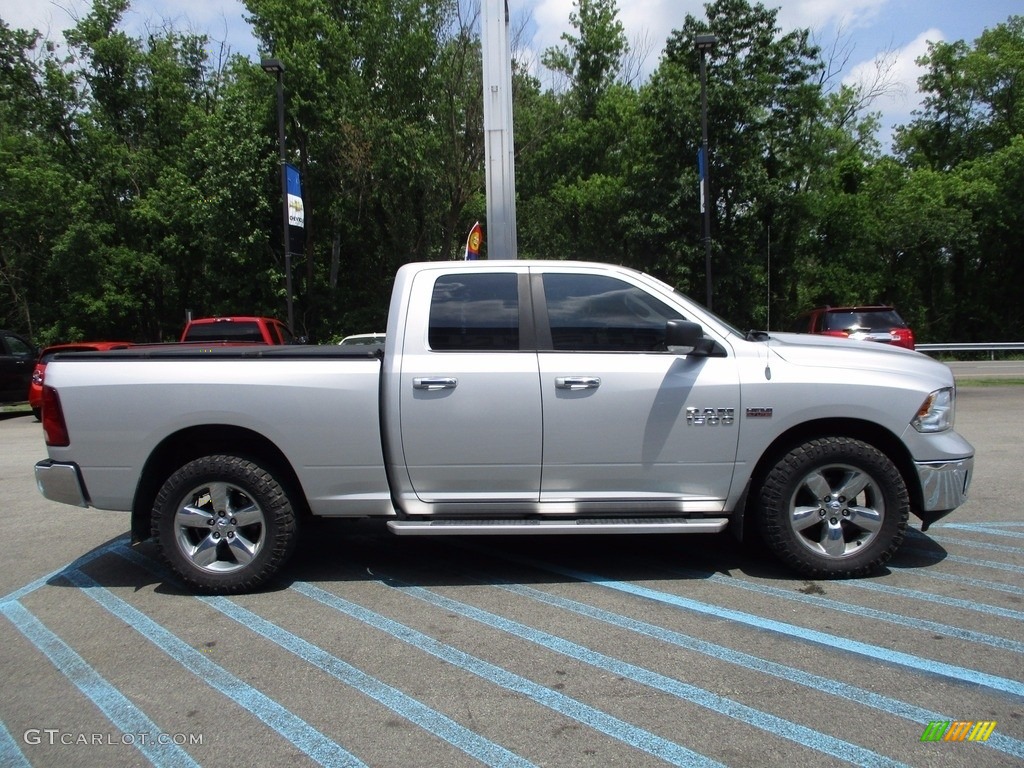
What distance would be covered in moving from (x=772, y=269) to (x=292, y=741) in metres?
27.7

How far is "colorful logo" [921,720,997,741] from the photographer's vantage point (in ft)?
10.4

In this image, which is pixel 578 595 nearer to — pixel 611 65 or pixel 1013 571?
pixel 1013 571

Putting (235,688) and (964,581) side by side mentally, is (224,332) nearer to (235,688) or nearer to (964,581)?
(235,688)

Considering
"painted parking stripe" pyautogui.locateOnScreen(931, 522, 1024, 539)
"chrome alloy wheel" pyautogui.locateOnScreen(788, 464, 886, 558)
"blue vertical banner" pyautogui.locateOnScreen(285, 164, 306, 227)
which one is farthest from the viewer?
"blue vertical banner" pyautogui.locateOnScreen(285, 164, 306, 227)

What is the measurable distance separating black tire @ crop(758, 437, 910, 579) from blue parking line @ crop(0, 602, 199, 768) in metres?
3.42

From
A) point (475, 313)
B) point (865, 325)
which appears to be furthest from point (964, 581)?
point (865, 325)

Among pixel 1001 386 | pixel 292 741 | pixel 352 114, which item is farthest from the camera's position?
pixel 352 114

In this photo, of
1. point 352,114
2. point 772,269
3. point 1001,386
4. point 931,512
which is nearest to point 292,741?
point 931,512

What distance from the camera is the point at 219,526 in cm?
499

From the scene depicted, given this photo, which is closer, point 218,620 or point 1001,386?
point 218,620

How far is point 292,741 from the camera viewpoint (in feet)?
10.7

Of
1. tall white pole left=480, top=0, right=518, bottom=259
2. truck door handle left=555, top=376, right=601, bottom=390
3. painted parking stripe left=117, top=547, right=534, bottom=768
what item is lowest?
painted parking stripe left=117, top=547, right=534, bottom=768

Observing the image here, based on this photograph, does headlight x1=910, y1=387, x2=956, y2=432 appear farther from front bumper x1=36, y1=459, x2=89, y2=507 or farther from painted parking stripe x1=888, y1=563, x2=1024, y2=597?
front bumper x1=36, y1=459, x2=89, y2=507

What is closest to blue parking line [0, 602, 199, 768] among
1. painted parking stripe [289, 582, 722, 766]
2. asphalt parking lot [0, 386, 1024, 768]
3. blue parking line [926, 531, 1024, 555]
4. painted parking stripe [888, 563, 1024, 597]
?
asphalt parking lot [0, 386, 1024, 768]
